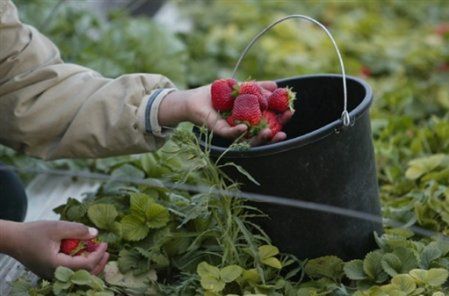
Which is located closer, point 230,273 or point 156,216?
point 230,273

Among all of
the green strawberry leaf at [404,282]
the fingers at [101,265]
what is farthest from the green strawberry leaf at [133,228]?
the green strawberry leaf at [404,282]

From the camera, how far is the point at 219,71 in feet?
12.6

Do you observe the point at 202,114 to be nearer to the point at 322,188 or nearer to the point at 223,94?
the point at 223,94

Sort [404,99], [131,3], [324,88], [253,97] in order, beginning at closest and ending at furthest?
[253,97]
[324,88]
[404,99]
[131,3]

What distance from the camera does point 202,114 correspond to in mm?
1854

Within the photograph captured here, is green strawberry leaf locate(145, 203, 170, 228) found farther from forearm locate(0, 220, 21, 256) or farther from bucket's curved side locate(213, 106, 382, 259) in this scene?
forearm locate(0, 220, 21, 256)

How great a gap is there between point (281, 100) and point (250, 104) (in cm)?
8

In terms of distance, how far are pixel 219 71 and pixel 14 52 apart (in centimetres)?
184

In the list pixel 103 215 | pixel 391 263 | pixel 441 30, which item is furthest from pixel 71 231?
pixel 441 30

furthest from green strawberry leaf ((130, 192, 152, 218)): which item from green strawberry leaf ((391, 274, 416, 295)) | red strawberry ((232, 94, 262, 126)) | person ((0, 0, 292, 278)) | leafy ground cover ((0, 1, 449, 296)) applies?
green strawberry leaf ((391, 274, 416, 295))

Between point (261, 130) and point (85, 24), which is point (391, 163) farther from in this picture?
point (85, 24)

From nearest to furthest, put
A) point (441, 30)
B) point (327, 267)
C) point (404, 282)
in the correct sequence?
point (404, 282), point (327, 267), point (441, 30)

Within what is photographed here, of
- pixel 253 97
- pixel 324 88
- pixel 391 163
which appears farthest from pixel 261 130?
pixel 391 163

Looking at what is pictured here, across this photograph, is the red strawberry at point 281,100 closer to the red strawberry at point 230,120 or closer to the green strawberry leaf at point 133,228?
the red strawberry at point 230,120
